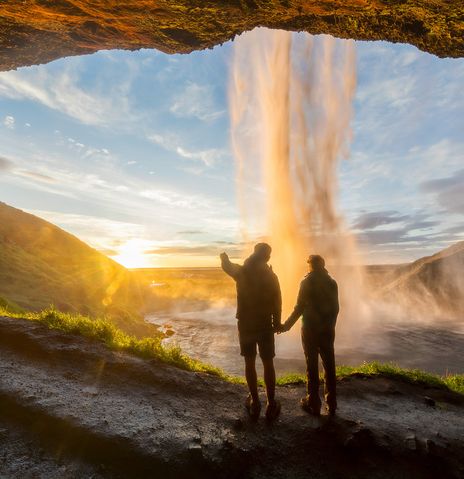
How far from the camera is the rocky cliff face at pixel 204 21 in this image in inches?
297

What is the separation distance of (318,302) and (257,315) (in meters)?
1.30

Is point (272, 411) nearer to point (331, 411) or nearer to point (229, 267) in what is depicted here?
point (331, 411)

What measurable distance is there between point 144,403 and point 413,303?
73350mm

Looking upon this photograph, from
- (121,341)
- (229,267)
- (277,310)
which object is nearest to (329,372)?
(277,310)

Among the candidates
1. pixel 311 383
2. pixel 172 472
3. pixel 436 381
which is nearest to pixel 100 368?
pixel 172 472

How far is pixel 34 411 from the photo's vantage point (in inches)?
208

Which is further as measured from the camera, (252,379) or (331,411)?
(331,411)

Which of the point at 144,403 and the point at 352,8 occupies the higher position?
the point at 352,8

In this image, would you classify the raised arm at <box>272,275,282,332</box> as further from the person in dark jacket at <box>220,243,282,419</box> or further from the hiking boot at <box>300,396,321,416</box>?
the hiking boot at <box>300,396,321,416</box>

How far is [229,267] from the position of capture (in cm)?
589

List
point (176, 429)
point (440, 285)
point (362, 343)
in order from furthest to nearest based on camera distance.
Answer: point (440, 285) < point (362, 343) < point (176, 429)

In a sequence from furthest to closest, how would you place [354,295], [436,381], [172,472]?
1. [354,295]
2. [436,381]
3. [172,472]

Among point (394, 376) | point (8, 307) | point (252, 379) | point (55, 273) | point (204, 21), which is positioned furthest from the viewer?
point (55, 273)

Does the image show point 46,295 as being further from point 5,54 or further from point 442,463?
point 442,463
